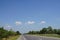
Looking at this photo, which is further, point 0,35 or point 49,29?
point 49,29

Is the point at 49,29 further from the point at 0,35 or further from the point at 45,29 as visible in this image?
the point at 0,35

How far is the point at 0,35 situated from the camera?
30.1 metres

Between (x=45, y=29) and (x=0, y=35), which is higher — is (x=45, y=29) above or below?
above

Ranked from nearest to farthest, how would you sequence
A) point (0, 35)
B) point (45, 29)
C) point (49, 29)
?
point (0, 35), point (49, 29), point (45, 29)

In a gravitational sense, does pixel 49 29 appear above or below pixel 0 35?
above

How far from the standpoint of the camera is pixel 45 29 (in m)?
170

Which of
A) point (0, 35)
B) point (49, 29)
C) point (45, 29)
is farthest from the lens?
point (45, 29)

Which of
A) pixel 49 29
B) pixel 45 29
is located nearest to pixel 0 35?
pixel 49 29

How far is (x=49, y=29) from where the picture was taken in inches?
6255

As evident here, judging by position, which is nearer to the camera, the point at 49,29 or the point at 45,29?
the point at 49,29

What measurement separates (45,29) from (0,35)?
5572 inches

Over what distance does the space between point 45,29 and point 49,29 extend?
11.6 m

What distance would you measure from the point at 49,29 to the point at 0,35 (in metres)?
131
